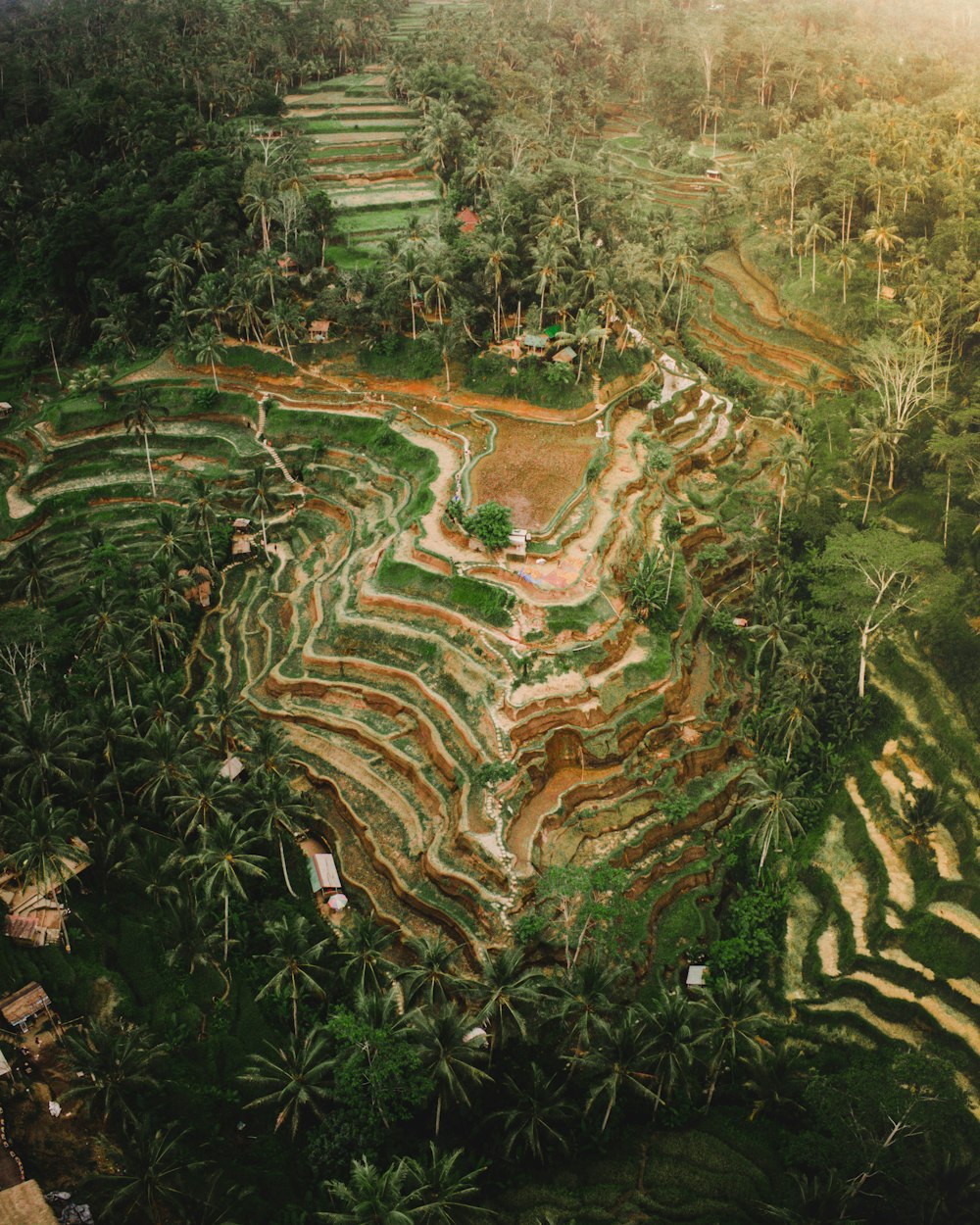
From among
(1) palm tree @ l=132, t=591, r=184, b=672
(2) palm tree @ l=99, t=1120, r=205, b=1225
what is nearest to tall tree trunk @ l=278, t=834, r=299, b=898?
(2) palm tree @ l=99, t=1120, r=205, b=1225

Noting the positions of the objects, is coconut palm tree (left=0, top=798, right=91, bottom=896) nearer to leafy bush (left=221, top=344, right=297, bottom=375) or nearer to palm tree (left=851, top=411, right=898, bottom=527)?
leafy bush (left=221, top=344, right=297, bottom=375)

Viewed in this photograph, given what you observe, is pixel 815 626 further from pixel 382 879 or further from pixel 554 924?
pixel 382 879

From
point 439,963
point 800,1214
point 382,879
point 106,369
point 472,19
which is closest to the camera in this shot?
point 800,1214

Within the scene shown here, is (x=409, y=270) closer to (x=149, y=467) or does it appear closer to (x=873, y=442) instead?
(x=149, y=467)

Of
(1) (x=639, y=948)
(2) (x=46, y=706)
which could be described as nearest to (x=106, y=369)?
(2) (x=46, y=706)

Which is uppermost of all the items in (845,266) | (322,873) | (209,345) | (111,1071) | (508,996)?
(845,266)

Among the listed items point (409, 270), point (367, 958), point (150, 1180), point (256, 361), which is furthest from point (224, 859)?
point (256, 361)
